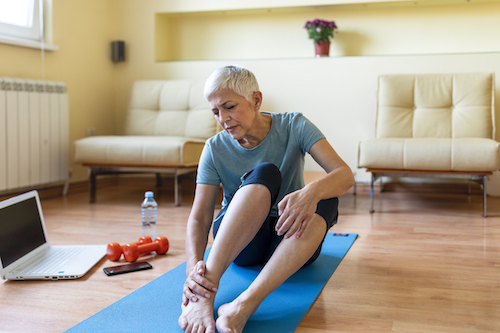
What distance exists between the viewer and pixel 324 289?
169 cm

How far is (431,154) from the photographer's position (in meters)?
2.95

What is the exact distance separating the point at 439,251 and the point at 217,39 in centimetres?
293

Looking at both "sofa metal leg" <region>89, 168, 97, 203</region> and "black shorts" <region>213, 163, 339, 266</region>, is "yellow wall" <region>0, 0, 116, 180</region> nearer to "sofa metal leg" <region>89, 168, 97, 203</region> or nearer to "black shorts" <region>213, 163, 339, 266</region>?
"sofa metal leg" <region>89, 168, 97, 203</region>

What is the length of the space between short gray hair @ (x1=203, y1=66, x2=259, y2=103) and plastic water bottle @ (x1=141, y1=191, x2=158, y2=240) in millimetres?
994

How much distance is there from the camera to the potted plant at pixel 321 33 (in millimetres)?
3949

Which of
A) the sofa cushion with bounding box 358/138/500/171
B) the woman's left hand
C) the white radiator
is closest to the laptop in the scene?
the woman's left hand

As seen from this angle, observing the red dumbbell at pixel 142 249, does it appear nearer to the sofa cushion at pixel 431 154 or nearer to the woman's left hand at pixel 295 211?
the woman's left hand at pixel 295 211

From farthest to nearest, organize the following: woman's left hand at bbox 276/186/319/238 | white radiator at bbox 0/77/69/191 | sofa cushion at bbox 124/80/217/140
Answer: sofa cushion at bbox 124/80/217/140 → white radiator at bbox 0/77/69/191 → woman's left hand at bbox 276/186/319/238

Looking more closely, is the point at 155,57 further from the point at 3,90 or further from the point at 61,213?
the point at 61,213

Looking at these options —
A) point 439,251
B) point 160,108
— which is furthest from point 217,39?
point 439,251

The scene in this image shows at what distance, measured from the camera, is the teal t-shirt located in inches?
65.2

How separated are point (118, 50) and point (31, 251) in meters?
2.79

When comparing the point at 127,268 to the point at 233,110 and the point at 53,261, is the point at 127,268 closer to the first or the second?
the point at 53,261

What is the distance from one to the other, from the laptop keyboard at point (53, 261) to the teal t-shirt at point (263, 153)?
68cm
